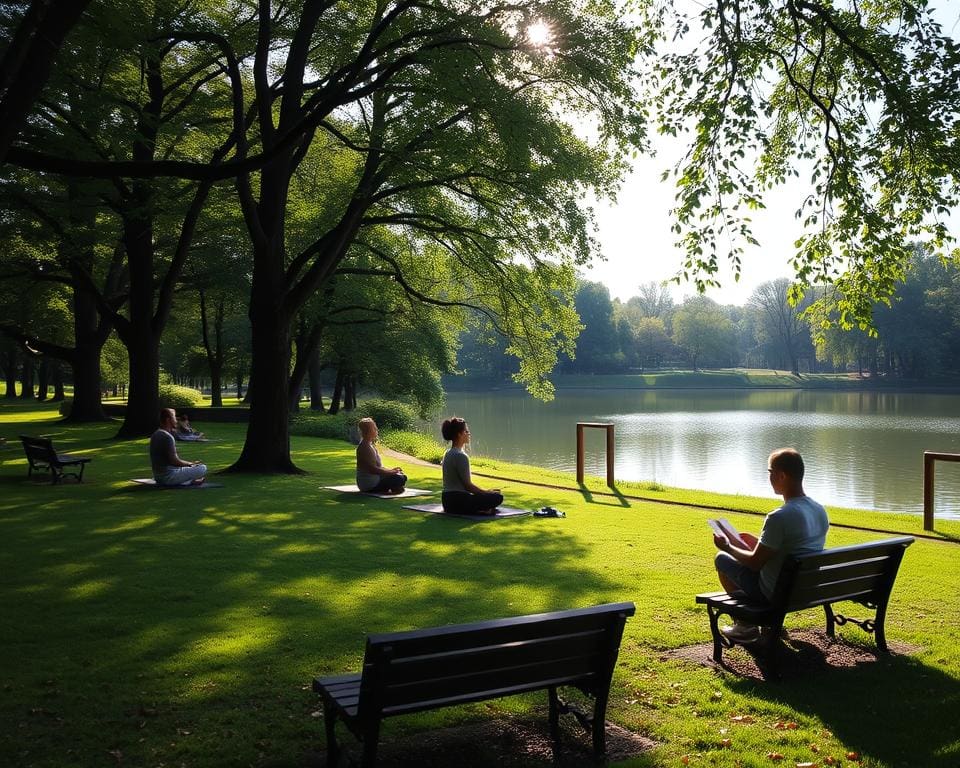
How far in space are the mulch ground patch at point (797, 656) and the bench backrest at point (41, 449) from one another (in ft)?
39.2

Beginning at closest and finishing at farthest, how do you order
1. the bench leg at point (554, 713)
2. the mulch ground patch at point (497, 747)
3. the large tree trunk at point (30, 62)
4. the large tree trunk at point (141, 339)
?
the mulch ground patch at point (497, 747) → the bench leg at point (554, 713) → the large tree trunk at point (30, 62) → the large tree trunk at point (141, 339)

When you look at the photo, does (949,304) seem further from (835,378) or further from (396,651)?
(396,651)

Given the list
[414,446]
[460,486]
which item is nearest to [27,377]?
[414,446]

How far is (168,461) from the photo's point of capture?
13.2 meters

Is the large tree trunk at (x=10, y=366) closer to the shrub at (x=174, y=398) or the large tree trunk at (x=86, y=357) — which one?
the shrub at (x=174, y=398)

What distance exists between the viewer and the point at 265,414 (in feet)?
52.6

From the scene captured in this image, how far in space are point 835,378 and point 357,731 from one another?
94.9 m

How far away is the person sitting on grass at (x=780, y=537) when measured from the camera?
517cm

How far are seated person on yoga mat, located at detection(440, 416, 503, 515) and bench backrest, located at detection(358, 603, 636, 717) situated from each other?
667 centimetres

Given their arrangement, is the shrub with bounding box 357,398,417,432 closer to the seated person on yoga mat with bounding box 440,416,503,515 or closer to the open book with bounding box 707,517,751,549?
the seated person on yoga mat with bounding box 440,416,503,515

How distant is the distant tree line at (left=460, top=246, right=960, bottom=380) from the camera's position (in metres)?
81.3

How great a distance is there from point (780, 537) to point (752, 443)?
28.0m

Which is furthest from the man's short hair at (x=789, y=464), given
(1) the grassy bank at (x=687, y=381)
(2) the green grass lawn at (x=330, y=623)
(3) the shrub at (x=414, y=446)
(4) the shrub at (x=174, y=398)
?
(1) the grassy bank at (x=687, y=381)

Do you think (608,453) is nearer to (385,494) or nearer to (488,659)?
(385,494)
